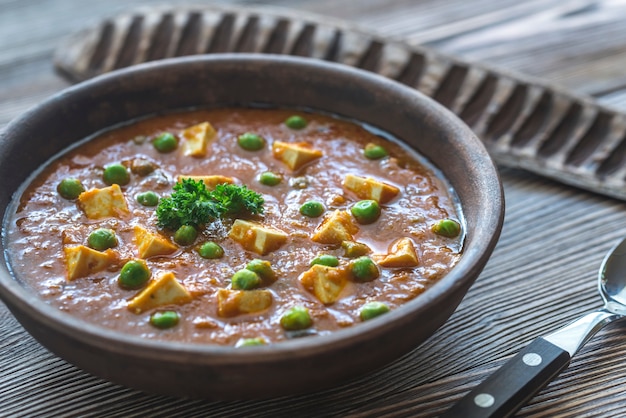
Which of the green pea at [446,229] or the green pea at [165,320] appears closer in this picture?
the green pea at [165,320]

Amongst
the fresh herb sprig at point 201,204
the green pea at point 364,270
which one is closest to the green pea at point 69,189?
the fresh herb sprig at point 201,204

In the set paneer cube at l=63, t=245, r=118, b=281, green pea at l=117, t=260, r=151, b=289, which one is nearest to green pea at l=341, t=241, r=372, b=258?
green pea at l=117, t=260, r=151, b=289

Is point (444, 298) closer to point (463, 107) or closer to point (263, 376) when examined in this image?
point (263, 376)

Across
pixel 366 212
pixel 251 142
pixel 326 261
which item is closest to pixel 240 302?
pixel 326 261

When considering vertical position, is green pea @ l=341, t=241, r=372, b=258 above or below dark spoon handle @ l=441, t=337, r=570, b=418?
above

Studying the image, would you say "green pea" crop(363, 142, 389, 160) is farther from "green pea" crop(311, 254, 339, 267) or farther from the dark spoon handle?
the dark spoon handle

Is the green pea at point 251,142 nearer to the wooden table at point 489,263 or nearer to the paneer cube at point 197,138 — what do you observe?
the paneer cube at point 197,138

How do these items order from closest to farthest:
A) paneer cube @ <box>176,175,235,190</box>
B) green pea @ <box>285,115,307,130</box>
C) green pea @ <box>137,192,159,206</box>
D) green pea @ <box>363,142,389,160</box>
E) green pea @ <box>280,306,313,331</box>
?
green pea @ <box>280,306,313,331</box> → green pea @ <box>137,192,159,206</box> → paneer cube @ <box>176,175,235,190</box> → green pea @ <box>363,142,389,160</box> → green pea @ <box>285,115,307,130</box>

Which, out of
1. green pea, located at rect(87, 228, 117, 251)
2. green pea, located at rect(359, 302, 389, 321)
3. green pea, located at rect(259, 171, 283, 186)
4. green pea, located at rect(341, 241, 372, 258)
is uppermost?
green pea, located at rect(259, 171, 283, 186)
